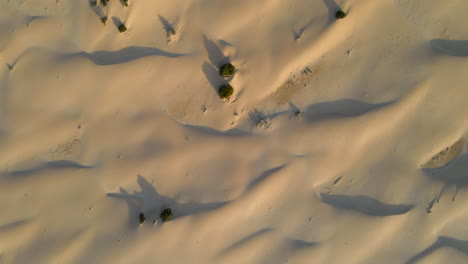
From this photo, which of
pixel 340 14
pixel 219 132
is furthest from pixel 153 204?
pixel 340 14

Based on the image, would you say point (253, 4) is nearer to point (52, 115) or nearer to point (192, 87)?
point (192, 87)

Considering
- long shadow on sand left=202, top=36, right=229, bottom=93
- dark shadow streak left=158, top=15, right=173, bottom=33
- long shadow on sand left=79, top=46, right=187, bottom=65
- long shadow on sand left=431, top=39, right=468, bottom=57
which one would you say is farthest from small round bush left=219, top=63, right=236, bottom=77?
long shadow on sand left=431, top=39, right=468, bottom=57

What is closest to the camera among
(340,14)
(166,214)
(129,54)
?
(340,14)

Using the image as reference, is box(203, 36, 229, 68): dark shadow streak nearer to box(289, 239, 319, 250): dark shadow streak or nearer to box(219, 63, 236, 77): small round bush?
box(219, 63, 236, 77): small round bush

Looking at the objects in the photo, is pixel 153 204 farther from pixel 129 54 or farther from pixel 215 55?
pixel 215 55

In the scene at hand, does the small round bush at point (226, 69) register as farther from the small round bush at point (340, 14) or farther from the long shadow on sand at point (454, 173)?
the long shadow on sand at point (454, 173)
